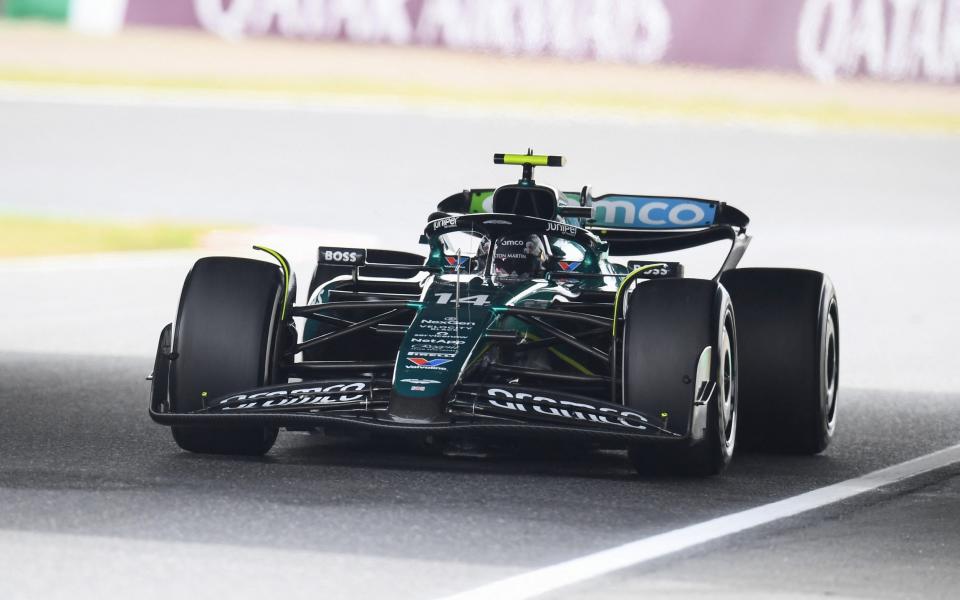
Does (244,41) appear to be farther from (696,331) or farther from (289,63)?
(696,331)

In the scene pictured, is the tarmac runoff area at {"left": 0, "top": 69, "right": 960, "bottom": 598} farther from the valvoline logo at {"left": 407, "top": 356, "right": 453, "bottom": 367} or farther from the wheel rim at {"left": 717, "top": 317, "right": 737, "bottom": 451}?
the valvoline logo at {"left": 407, "top": 356, "right": 453, "bottom": 367}

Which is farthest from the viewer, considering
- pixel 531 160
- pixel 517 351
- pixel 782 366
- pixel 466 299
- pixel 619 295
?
pixel 531 160

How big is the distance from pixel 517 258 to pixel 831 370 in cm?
183

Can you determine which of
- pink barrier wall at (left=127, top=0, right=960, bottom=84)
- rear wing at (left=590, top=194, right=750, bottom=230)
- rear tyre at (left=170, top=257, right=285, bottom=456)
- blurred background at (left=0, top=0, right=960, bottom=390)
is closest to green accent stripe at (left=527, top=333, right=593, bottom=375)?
rear tyre at (left=170, top=257, right=285, bottom=456)

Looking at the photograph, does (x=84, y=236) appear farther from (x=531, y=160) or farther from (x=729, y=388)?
(x=729, y=388)

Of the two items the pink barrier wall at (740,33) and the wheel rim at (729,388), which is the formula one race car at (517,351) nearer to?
the wheel rim at (729,388)

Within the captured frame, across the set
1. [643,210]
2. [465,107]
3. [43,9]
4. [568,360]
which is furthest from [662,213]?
[43,9]

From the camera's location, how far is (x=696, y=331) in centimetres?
810

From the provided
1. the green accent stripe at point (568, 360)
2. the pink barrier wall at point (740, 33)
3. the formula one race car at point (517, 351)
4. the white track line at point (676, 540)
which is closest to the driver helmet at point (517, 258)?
the formula one race car at point (517, 351)

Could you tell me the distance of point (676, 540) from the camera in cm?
675

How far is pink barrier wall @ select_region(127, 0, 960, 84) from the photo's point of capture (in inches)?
1196

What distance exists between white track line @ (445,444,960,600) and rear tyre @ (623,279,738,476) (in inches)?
19.9

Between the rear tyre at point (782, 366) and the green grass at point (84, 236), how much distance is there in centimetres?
1337

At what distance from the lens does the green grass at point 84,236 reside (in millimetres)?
21797
